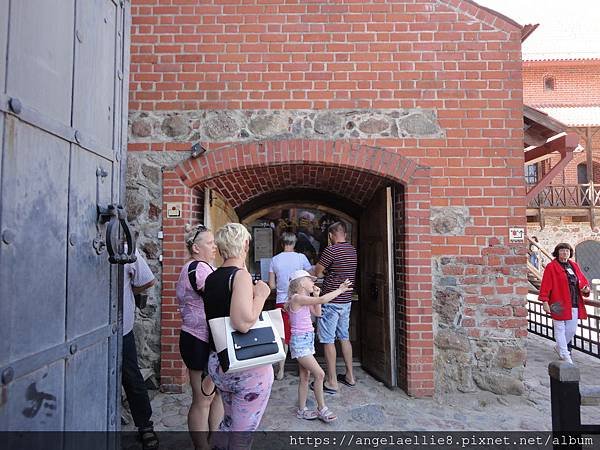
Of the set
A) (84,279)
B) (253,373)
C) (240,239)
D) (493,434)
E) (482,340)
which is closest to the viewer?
(84,279)

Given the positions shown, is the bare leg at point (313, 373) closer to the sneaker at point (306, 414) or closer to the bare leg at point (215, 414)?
the sneaker at point (306, 414)

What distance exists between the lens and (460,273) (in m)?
4.47

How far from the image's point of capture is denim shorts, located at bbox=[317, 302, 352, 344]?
14.8 feet

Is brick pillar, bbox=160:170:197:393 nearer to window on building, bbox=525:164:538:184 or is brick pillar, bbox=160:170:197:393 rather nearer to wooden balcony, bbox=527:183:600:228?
wooden balcony, bbox=527:183:600:228

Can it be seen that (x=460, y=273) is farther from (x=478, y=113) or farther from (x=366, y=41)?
(x=366, y=41)

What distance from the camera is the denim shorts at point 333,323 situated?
450 centimetres

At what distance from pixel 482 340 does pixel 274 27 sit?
4.21m

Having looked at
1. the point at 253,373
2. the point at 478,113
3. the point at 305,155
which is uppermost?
the point at 478,113

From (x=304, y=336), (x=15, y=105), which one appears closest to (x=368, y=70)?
(x=304, y=336)

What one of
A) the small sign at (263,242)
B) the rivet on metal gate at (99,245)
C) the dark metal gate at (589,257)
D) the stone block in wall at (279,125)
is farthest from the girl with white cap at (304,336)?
the dark metal gate at (589,257)

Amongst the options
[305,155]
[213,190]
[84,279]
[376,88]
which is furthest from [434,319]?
[84,279]

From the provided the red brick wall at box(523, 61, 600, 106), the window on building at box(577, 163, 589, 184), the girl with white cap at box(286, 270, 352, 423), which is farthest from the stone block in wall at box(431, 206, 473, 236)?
the red brick wall at box(523, 61, 600, 106)

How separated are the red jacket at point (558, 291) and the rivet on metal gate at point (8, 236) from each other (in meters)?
5.89

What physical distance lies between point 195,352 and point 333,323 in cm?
203
